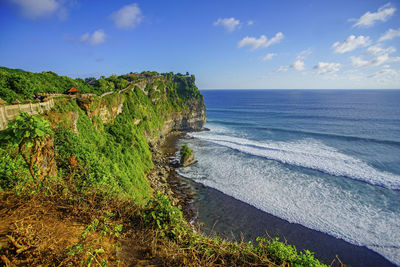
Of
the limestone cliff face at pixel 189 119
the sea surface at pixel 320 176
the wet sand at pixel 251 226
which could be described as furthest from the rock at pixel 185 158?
the limestone cliff face at pixel 189 119

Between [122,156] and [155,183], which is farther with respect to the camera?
[155,183]

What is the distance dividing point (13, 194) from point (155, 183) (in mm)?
21922

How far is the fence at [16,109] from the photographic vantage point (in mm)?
11502

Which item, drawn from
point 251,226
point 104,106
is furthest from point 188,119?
point 251,226

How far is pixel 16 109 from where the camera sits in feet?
41.6

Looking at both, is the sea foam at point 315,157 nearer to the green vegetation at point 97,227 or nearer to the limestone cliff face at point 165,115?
the limestone cliff face at point 165,115

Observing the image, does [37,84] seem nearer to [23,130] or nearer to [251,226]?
[23,130]

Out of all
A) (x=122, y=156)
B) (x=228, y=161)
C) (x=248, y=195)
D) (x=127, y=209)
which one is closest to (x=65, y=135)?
(x=122, y=156)

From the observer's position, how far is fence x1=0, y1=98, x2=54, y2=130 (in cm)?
1150

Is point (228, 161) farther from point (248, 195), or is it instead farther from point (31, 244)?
point (31, 244)

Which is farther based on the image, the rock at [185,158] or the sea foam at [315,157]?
the rock at [185,158]

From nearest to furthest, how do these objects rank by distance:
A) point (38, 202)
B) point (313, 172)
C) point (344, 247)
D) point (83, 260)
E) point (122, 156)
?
1. point (83, 260)
2. point (38, 202)
3. point (344, 247)
4. point (122, 156)
5. point (313, 172)

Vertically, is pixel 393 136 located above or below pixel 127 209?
below

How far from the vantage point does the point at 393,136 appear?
4688 cm
